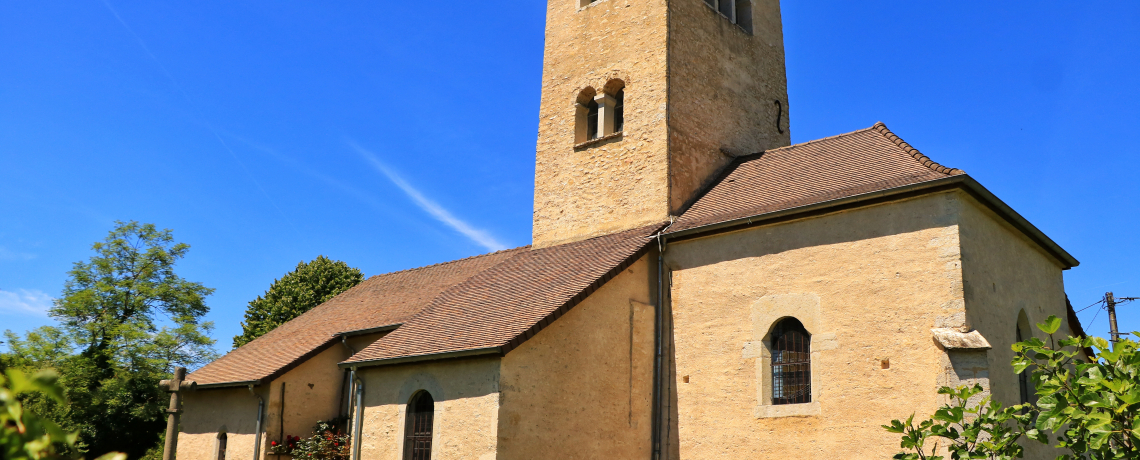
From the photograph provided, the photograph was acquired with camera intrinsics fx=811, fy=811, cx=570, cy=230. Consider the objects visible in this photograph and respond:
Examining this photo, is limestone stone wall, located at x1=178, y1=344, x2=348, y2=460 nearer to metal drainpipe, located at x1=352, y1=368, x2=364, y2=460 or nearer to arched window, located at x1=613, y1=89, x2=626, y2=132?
metal drainpipe, located at x1=352, y1=368, x2=364, y2=460

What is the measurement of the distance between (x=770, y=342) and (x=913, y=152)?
3920mm

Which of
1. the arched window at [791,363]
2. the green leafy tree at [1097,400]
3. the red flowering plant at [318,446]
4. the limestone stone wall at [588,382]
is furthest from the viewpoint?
the red flowering plant at [318,446]

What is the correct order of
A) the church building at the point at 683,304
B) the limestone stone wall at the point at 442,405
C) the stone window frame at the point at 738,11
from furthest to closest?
the stone window frame at the point at 738,11, the limestone stone wall at the point at 442,405, the church building at the point at 683,304

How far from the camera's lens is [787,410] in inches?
475

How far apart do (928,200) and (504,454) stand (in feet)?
23.1

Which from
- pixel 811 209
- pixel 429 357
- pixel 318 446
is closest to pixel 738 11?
pixel 811 209

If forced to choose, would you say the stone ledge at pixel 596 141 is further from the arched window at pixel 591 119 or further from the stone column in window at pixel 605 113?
the arched window at pixel 591 119

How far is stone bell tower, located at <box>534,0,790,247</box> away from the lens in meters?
16.3

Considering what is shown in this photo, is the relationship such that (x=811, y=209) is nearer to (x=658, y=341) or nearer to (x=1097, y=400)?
(x=658, y=341)

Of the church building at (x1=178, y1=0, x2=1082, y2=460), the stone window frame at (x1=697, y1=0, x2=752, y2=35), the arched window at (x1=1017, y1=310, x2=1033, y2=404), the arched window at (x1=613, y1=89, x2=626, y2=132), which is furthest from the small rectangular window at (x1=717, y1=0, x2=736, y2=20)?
the arched window at (x1=1017, y1=310, x2=1033, y2=404)

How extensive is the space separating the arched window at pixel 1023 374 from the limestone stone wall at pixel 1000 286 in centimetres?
10

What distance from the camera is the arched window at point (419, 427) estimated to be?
1284cm

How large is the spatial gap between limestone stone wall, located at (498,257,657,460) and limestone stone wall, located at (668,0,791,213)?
2.86 meters

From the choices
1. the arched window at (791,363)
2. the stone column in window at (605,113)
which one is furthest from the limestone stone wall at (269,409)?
the arched window at (791,363)
